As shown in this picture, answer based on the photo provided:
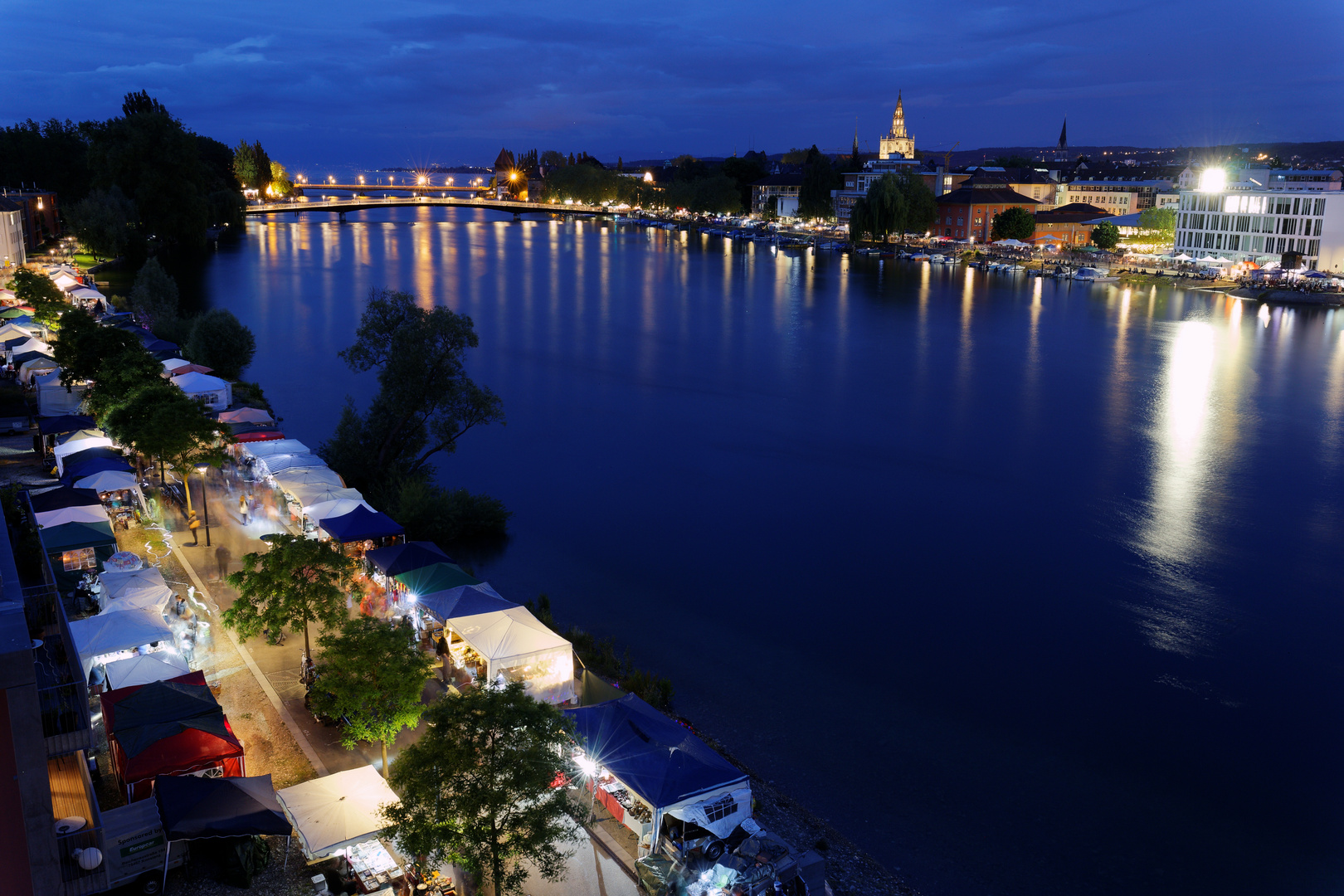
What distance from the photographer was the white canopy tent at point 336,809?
5.86 metres

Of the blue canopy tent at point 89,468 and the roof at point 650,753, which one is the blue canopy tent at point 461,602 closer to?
the roof at point 650,753

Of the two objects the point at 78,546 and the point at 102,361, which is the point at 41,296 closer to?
the point at 102,361

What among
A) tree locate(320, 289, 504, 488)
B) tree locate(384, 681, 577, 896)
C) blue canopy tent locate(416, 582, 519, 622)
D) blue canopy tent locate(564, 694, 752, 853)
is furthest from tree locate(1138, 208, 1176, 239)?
tree locate(384, 681, 577, 896)

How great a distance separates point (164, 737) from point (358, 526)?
4.69 m

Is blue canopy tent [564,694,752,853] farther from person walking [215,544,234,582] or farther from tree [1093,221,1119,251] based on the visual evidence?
tree [1093,221,1119,251]

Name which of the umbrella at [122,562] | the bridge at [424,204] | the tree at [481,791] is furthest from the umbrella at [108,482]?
the bridge at [424,204]

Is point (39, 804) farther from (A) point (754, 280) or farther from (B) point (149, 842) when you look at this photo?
(A) point (754, 280)

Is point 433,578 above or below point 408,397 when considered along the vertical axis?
below

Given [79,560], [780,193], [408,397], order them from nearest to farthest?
[79,560] → [408,397] → [780,193]

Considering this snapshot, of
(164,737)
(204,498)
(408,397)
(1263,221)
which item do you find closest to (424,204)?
(1263,221)

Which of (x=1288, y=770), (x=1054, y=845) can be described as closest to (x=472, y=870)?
(x=1054, y=845)

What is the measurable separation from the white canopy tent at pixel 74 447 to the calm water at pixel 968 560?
18.3ft

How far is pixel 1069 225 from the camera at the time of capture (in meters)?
61.0

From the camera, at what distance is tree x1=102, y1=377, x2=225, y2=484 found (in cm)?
1169
